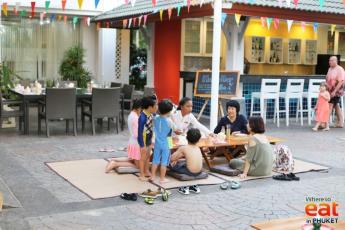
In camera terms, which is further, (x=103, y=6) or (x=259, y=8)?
(x=103, y=6)

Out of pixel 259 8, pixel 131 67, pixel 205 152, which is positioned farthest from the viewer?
pixel 131 67

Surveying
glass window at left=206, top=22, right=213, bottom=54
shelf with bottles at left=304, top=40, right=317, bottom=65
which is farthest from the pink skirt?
shelf with bottles at left=304, top=40, right=317, bottom=65

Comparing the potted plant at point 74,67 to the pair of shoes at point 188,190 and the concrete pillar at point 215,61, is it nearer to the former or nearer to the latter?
the concrete pillar at point 215,61

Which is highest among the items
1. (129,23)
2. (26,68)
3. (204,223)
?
(129,23)

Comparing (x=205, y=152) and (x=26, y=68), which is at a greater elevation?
(x=26, y=68)

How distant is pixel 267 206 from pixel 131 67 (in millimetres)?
12641

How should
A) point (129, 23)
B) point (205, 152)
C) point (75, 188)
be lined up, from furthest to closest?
point (129, 23), point (205, 152), point (75, 188)

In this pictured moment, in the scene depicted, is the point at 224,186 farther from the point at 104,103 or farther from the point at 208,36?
the point at 208,36

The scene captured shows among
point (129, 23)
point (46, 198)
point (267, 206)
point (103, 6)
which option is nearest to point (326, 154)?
point (267, 206)

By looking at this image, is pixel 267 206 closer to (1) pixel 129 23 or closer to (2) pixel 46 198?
(2) pixel 46 198

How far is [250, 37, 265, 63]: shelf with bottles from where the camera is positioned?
15516 mm

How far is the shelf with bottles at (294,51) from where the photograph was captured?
639 inches

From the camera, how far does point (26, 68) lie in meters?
14.9

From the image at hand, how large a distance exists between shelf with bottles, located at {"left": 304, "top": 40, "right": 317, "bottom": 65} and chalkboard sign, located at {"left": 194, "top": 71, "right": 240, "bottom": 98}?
7.13 meters
